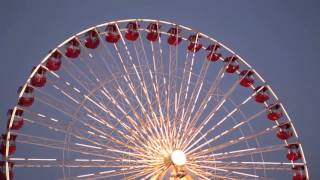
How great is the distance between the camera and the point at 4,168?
1349 cm

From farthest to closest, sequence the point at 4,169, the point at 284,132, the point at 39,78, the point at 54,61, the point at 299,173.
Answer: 1. the point at 284,132
2. the point at 299,173
3. the point at 54,61
4. the point at 39,78
5. the point at 4,169

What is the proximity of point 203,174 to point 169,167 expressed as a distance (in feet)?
3.45

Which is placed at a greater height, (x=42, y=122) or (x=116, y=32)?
(x=116, y=32)

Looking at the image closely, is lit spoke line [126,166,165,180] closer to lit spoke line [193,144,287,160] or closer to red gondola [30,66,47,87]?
lit spoke line [193,144,287,160]

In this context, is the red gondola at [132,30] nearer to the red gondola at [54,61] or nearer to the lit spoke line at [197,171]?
the red gondola at [54,61]

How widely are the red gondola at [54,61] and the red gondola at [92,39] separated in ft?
3.80

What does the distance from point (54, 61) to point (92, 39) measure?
1.50 m

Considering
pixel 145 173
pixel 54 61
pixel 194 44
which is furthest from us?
pixel 194 44

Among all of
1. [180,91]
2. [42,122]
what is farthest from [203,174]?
[42,122]

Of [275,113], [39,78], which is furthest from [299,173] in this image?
[39,78]

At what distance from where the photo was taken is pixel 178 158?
1523 centimetres

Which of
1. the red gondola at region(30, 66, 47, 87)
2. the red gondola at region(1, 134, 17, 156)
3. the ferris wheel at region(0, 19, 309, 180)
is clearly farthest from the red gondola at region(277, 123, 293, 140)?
the red gondola at region(1, 134, 17, 156)

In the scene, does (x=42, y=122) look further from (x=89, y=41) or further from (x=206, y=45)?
(x=206, y=45)

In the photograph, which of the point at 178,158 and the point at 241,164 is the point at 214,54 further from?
the point at 178,158
